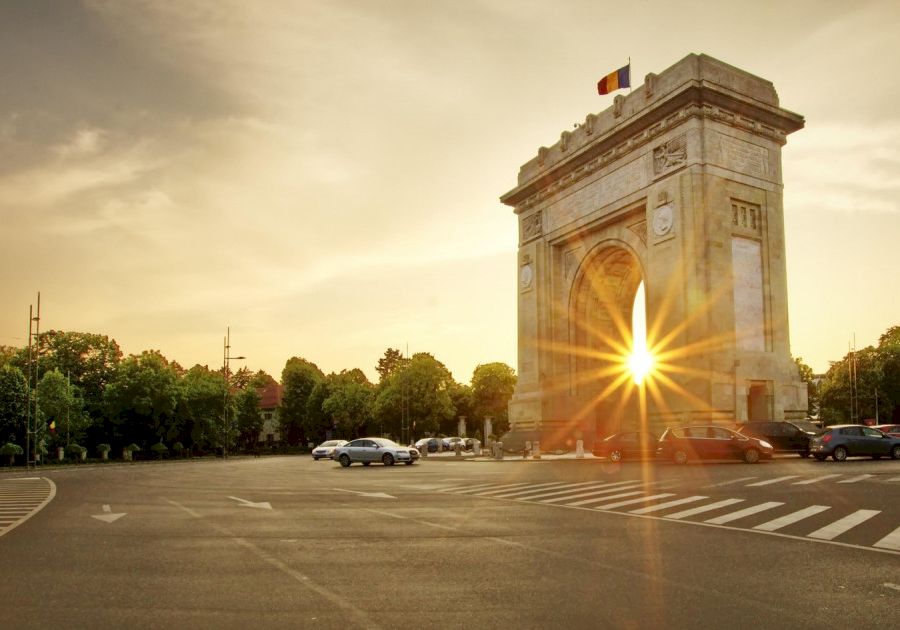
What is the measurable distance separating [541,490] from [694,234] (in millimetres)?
23033

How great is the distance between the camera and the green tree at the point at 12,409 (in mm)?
57594

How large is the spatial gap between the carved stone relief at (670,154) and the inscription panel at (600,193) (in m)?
0.90

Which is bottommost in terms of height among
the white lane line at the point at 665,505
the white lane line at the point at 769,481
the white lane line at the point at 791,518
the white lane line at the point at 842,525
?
the white lane line at the point at 769,481

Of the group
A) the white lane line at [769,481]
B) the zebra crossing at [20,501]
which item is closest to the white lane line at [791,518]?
the white lane line at [769,481]

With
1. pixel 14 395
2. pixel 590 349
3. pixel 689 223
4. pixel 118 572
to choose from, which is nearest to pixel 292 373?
pixel 14 395

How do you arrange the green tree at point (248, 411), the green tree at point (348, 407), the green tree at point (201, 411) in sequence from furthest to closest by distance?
the green tree at point (248, 411), the green tree at point (348, 407), the green tree at point (201, 411)

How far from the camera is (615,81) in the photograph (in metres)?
44.2

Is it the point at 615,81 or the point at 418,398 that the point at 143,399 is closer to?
the point at 418,398

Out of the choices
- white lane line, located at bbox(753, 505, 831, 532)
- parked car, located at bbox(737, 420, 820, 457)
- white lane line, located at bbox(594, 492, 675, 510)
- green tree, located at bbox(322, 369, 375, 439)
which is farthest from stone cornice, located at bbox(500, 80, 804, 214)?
green tree, located at bbox(322, 369, 375, 439)

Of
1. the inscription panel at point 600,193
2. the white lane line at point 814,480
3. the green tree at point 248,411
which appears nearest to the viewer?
the white lane line at point 814,480

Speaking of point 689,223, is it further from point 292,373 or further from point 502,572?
point 292,373

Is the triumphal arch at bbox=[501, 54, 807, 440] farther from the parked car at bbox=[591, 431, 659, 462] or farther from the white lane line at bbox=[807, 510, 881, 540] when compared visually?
the white lane line at bbox=[807, 510, 881, 540]

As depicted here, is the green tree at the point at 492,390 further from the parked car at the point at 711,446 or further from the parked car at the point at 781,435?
the parked car at the point at 711,446

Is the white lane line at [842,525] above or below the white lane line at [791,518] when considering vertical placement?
above
